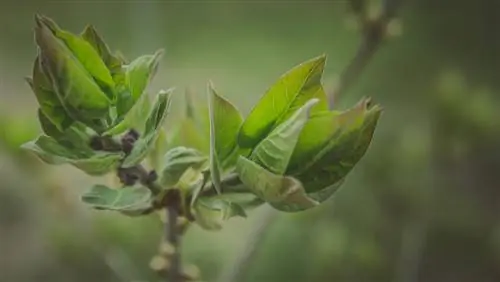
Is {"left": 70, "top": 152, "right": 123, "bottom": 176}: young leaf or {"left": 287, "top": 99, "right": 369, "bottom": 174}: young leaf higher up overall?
{"left": 287, "top": 99, "right": 369, "bottom": 174}: young leaf

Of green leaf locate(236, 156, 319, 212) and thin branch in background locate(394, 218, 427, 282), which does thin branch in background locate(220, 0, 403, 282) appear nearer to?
thin branch in background locate(394, 218, 427, 282)

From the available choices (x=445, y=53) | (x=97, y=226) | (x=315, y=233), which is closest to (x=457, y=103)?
(x=445, y=53)

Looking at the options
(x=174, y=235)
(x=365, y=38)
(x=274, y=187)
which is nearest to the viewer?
(x=274, y=187)

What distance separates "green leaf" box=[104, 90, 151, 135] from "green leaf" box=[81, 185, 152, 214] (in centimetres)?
3

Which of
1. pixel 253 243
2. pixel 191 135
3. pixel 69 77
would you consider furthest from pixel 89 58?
pixel 253 243

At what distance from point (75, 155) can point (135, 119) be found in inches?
1.7

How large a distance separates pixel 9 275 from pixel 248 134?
34cm

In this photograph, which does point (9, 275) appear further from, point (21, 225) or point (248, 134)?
point (248, 134)

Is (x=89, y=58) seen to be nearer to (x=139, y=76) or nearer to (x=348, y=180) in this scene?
(x=139, y=76)

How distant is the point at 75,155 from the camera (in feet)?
1.45

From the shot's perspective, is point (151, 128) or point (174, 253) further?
point (174, 253)

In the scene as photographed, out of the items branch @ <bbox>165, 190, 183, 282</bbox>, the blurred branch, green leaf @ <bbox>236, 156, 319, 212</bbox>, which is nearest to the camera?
green leaf @ <bbox>236, 156, 319, 212</bbox>

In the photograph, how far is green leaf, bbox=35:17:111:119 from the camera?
1.33ft

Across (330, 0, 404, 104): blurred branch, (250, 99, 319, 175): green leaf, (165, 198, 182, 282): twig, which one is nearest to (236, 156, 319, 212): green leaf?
(250, 99, 319, 175): green leaf
